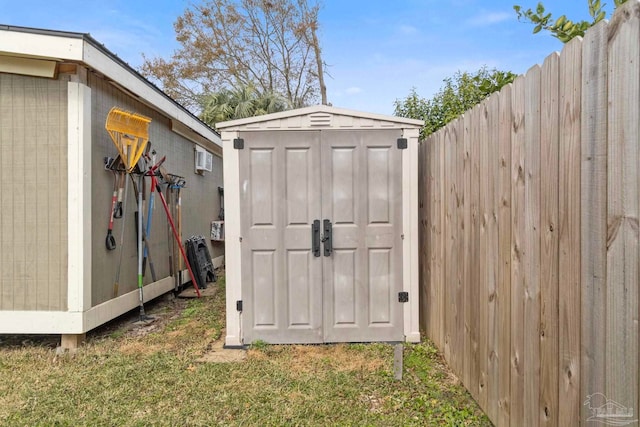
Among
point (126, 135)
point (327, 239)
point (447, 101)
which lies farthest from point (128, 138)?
point (447, 101)

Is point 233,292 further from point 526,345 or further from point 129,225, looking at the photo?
point 526,345

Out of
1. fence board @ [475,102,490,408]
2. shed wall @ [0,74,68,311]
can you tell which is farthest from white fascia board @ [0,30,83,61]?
fence board @ [475,102,490,408]

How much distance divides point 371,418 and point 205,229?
5714 millimetres

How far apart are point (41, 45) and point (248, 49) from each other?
495 inches

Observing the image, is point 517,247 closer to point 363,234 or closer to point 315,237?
point 363,234

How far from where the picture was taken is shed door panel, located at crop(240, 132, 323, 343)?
11.8 feet

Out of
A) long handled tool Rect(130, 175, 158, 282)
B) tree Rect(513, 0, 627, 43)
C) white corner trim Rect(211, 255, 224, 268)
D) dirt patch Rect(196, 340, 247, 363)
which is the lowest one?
dirt patch Rect(196, 340, 247, 363)

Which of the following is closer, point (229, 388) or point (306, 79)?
point (229, 388)

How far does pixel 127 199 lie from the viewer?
4.41 m

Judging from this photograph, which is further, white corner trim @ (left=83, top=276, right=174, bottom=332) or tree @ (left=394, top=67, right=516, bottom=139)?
tree @ (left=394, top=67, right=516, bottom=139)

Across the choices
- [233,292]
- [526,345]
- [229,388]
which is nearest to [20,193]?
[233,292]

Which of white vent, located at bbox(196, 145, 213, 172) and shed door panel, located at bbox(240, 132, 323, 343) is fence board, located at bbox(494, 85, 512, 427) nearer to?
shed door panel, located at bbox(240, 132, 323, 343)

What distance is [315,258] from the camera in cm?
361

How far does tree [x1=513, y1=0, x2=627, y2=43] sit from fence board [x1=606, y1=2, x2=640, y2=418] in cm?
147
